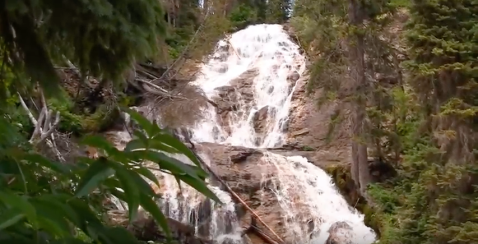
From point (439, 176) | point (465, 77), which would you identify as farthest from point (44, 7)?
point (465, 77)

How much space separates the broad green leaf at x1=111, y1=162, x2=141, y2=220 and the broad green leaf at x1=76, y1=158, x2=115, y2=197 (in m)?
0.01

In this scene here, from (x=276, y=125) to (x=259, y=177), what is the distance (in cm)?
395

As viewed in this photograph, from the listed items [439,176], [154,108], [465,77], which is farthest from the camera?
[154,108]

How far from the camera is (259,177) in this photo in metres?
10.7

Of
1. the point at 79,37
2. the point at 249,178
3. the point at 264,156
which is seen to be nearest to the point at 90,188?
the point at 79,37

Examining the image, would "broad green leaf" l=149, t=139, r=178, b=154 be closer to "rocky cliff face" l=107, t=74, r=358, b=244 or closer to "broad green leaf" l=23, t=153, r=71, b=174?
"broad green leaf" l=23, t=153, r=71, b=174

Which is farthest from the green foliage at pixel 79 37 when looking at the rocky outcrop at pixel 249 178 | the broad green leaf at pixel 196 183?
the rocky outcrop at pixel 249 178

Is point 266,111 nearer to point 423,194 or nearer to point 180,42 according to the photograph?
point 180,42

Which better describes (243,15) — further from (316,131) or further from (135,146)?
(135,146)

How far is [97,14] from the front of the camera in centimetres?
196

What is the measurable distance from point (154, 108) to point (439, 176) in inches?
194

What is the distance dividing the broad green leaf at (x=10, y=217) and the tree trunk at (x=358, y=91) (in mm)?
10104

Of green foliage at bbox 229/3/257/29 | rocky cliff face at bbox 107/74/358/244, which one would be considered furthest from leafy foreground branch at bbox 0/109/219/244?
green foliage at bbox 229/3/257/29

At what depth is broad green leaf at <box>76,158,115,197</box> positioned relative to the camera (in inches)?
30.5
